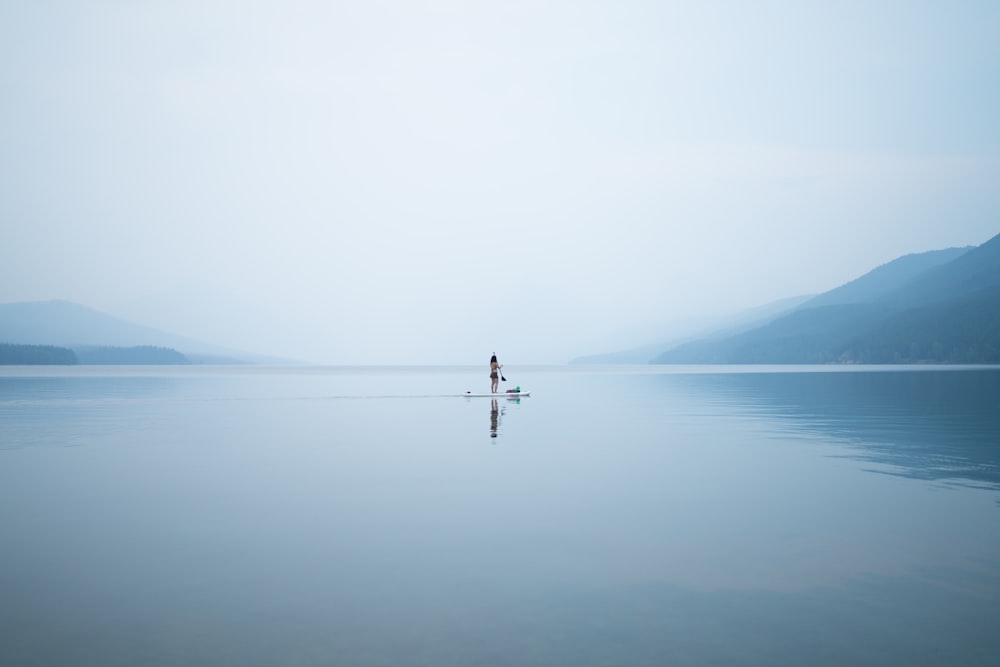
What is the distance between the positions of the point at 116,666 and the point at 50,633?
196cm

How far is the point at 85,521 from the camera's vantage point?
Answer: 18703 millimetres

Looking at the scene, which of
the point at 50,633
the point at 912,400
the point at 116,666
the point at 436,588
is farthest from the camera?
the point at 912,400

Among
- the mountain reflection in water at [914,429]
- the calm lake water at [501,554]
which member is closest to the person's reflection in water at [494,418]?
the calm lake water at [501,554]

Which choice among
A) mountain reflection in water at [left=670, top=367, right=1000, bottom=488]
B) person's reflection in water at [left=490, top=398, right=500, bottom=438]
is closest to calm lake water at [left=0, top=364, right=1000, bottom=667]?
mountain reflection in water at [left=670, top=367, right=1000, bottom=488]

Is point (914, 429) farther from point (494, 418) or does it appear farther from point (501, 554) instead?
point (501, 554)

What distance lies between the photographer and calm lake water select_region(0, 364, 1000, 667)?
10594 millimetres

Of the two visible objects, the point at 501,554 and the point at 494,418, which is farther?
the point at 494,418

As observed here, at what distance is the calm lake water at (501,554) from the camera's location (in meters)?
10.6

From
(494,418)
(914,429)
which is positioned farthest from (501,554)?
(494,418)

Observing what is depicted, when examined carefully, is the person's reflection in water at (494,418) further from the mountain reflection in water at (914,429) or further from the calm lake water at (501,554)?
the mountain reflection in water at (914,429)

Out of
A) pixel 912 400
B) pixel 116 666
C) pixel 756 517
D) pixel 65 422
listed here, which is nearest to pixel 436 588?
pixel 116 666

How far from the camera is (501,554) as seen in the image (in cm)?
1548

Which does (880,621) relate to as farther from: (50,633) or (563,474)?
(563,474)

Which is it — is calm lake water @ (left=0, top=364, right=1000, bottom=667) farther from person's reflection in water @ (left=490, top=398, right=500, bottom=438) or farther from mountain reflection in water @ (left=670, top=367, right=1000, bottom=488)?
person's reflection in water @ (left=490, top=398, right=500, bottom=438)
